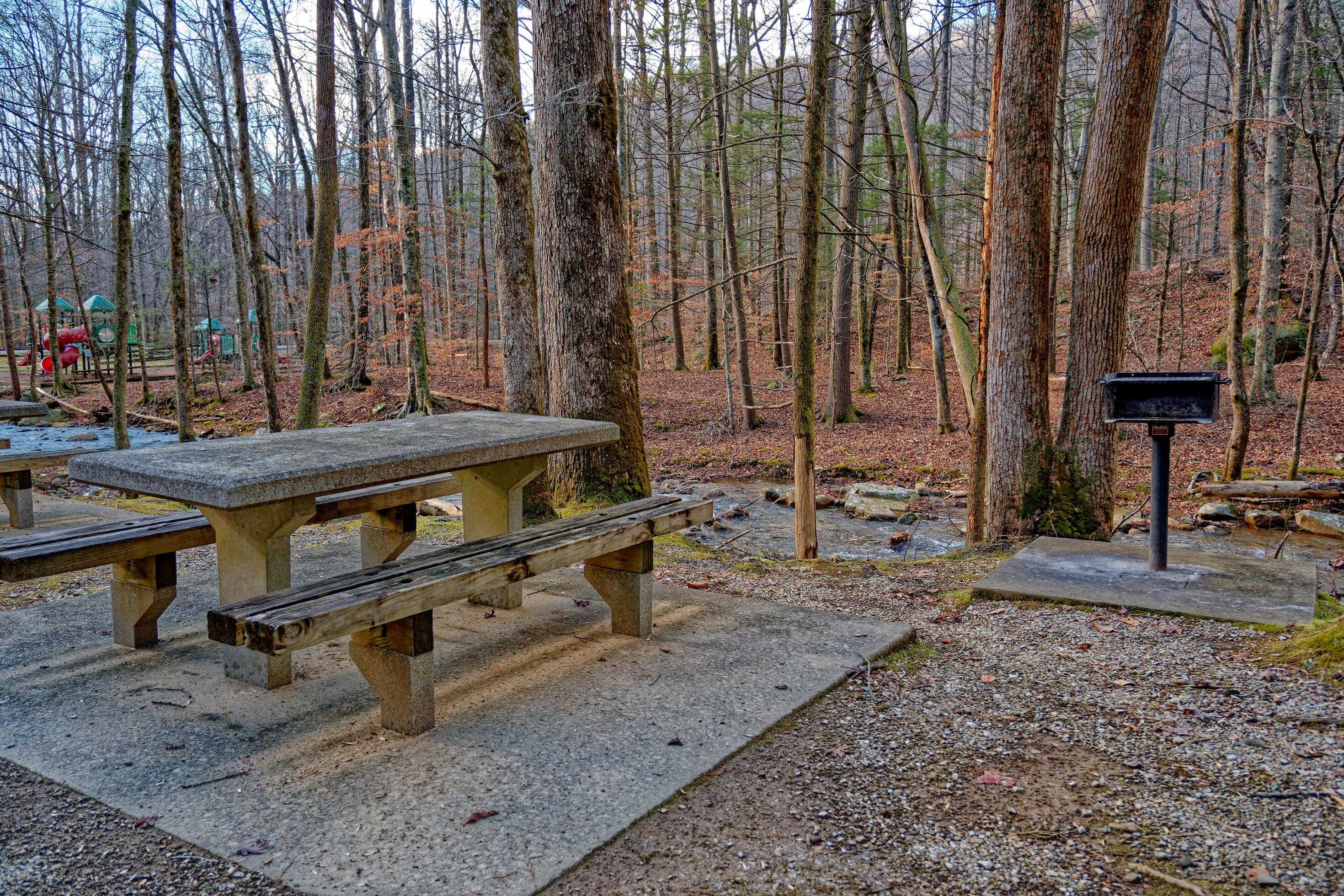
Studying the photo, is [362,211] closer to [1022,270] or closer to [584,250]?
[584,250]

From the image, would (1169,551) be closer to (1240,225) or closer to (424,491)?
(424,491)

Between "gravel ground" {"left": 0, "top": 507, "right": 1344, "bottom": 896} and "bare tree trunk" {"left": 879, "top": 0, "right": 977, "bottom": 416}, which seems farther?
"bare tree trunk" {"left": 879, "top": 0, "right": 977, "bottom": 416}

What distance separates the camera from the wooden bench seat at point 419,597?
2586 millimetres

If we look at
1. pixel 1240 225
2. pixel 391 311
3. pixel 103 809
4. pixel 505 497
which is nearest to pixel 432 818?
pixel 103 809

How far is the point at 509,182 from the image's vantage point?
618cm

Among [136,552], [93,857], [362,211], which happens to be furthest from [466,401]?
[93,857]

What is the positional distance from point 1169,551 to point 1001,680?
2.39 meters

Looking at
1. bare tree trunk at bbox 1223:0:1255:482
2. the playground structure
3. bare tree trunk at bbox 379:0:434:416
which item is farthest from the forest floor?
the playground structure

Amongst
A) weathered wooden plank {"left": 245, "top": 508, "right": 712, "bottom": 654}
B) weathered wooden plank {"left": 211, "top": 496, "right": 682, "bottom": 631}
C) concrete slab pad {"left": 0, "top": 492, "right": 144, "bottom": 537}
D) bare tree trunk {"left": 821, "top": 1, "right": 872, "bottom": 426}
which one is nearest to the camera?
weathered wooden plank {"left": 245, "top": 508, "right": 712, "bottom": 654}

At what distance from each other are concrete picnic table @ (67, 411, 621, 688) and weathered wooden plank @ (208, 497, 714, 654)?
1.13 ft

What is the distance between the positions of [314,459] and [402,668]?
2.81 ft

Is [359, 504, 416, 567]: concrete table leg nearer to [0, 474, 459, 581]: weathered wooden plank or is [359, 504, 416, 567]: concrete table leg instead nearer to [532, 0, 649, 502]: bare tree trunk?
[0, 474, 459, 581]: weathered wooden plank

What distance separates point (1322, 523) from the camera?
27.6 ft

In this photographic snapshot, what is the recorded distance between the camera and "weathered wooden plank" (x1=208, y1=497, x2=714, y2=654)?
254 cm
